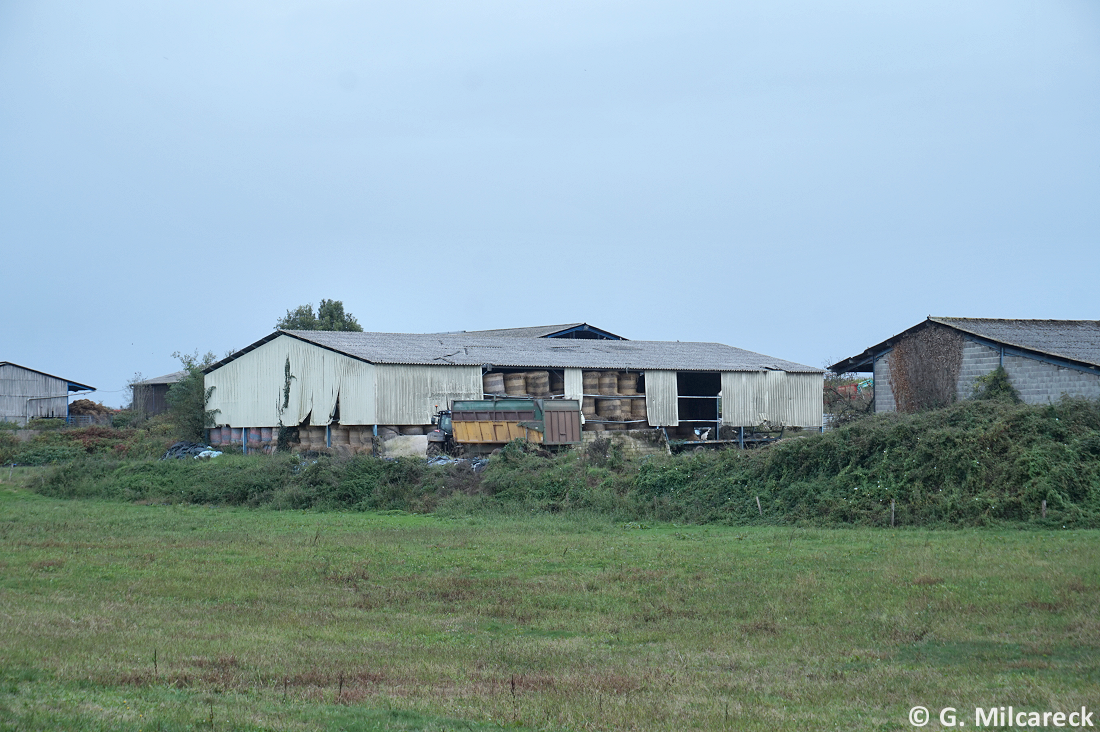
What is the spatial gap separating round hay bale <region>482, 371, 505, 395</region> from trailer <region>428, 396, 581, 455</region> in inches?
98.8

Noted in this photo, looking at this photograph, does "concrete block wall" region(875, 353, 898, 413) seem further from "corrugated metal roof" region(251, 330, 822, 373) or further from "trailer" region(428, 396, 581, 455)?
"trailer" region(428, 396, 581, 455)

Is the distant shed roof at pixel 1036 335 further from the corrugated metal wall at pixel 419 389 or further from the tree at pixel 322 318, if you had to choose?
the tree at pixel 322 318

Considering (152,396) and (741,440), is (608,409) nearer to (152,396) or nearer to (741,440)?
(741,440)

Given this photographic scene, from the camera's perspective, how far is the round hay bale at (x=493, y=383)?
41.4m

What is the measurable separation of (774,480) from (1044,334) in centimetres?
1352

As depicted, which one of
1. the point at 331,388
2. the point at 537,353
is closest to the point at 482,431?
the point at 331,388

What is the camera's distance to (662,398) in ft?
149

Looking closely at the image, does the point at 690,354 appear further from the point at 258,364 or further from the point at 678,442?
the point at 258,364

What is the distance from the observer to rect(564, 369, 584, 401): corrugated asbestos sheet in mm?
42656

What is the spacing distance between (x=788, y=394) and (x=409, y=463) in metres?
24.0

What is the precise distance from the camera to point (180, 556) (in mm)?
18781

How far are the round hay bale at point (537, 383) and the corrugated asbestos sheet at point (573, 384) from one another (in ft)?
3.29

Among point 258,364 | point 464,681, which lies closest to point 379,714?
point 464,681

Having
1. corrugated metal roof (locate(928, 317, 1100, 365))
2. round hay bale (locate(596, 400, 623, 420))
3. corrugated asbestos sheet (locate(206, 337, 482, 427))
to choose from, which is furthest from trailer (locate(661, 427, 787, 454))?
corrugated metal roof (locate(928, 317, 1100, 365))
